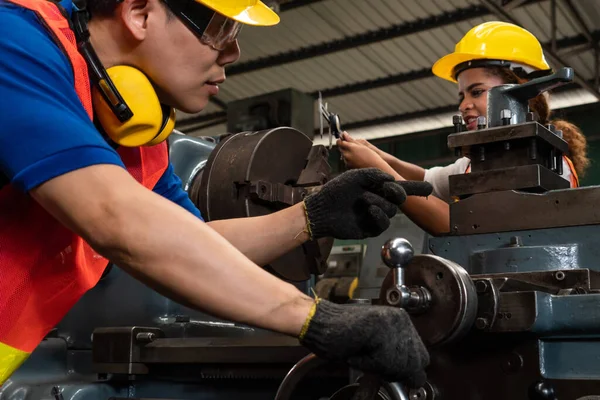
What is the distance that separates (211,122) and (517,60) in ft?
18.8

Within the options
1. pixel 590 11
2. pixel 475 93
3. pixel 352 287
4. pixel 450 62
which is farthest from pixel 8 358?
pixel 590 11

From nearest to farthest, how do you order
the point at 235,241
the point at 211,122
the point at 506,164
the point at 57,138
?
the point at 57,138 < the point at 235,241 < the point at 506,164 < the point at 211,122

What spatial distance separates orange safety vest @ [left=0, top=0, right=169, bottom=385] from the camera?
96 centimetres

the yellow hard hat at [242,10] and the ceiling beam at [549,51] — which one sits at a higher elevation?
the ceiling beam at [549,51]

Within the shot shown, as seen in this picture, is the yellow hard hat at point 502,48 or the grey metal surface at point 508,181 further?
the yellow hard hat at point 502,48

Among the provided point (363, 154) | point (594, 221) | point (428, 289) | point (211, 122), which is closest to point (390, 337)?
point (428, 289)

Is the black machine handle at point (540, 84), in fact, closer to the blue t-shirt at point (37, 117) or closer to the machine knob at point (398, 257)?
the machine knob at point (398, 257)

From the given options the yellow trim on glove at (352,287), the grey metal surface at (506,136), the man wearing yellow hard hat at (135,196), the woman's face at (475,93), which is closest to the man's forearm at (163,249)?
the man wearing yellow hard hat at (135,196)

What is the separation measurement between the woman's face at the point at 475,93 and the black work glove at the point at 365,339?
1306 millimetres

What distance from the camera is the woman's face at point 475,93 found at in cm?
204

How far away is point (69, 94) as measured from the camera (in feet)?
2.88

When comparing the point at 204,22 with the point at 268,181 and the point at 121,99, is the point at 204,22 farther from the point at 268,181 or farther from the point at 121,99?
the point at 268,181

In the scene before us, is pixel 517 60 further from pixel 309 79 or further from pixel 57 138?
pixel 309 79

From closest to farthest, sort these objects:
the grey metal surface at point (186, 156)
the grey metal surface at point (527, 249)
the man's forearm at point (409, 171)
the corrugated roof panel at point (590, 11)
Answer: the grey metal surface at point (527, 249)
the grey metal surface at point (186, 156)
the man's forearm at point (409, 171)
the corrugated roof panel at point (590, 11)
